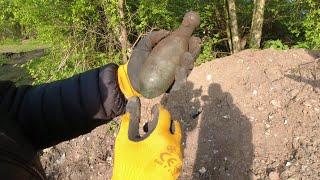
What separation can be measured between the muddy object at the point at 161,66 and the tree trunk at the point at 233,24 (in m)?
6.24

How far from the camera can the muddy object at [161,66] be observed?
90.4 inches

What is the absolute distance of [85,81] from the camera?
2.29 metres

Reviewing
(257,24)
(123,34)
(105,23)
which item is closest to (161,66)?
(123,34)

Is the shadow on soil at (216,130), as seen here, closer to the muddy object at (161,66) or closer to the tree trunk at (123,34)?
the tree trunk at (123,34)

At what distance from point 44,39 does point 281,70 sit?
4472 millimetres

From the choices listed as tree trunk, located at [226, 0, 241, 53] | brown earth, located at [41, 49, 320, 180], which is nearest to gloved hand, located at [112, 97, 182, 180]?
brown earth, located at [41, 49, 320, 180]

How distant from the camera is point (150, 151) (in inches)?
81.8

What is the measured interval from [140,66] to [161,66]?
0.12 metres

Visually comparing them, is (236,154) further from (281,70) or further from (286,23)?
(286,23)

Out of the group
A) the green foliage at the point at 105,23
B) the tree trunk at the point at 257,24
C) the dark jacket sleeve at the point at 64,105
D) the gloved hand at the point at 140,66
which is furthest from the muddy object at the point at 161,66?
the tree trunk at the point at 257,24

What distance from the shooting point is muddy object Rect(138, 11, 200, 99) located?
229 cm

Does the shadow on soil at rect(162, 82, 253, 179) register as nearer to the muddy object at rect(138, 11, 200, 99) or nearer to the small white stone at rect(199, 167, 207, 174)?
the small white stone at rect(199, 167, 207, 174)

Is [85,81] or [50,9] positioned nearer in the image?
[85,81]

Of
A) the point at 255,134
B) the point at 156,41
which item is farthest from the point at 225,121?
the point at 156,41
